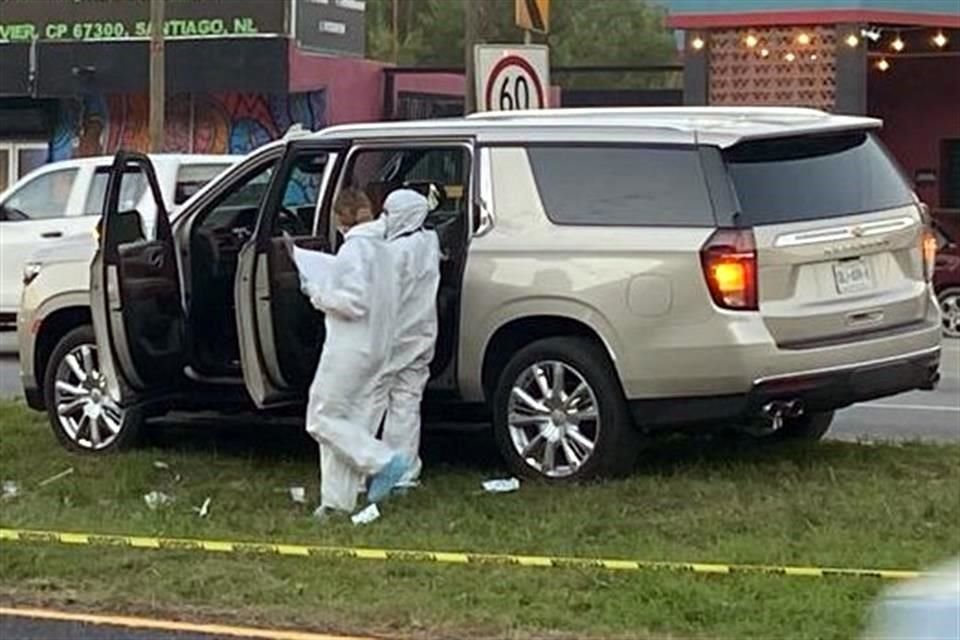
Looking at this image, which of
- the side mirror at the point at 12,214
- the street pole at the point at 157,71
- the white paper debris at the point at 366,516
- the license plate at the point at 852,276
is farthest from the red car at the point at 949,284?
the white paper debris at the point at 366,516

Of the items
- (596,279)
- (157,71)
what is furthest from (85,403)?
(157,71)

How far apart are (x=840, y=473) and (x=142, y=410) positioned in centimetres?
367

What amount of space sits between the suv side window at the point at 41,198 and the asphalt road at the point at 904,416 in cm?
264

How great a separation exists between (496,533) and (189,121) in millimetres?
22679

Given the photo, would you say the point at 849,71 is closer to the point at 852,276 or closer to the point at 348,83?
the point at 348,83

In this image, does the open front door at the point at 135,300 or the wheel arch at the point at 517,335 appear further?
the open front door at the point at 135,300

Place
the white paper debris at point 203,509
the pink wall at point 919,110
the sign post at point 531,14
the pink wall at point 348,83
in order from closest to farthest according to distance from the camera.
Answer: the white paper debris at point 203,509
the sign post at point 531,14
the pink wall at point 348,83
the pink wall at point 919,110

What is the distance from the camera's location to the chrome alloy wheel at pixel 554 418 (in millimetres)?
9773

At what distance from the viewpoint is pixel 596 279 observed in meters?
9.76

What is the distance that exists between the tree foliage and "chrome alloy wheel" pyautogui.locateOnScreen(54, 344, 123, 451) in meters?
44.4

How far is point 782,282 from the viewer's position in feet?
31.4

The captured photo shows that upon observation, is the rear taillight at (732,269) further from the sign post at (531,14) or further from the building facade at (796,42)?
the building facade at (796,42)

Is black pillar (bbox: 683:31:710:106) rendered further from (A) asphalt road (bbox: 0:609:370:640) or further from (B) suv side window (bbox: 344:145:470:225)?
(A) asphalt road (bbox: 0:609:370:640)

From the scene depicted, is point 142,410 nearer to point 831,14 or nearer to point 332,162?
point 332,162
